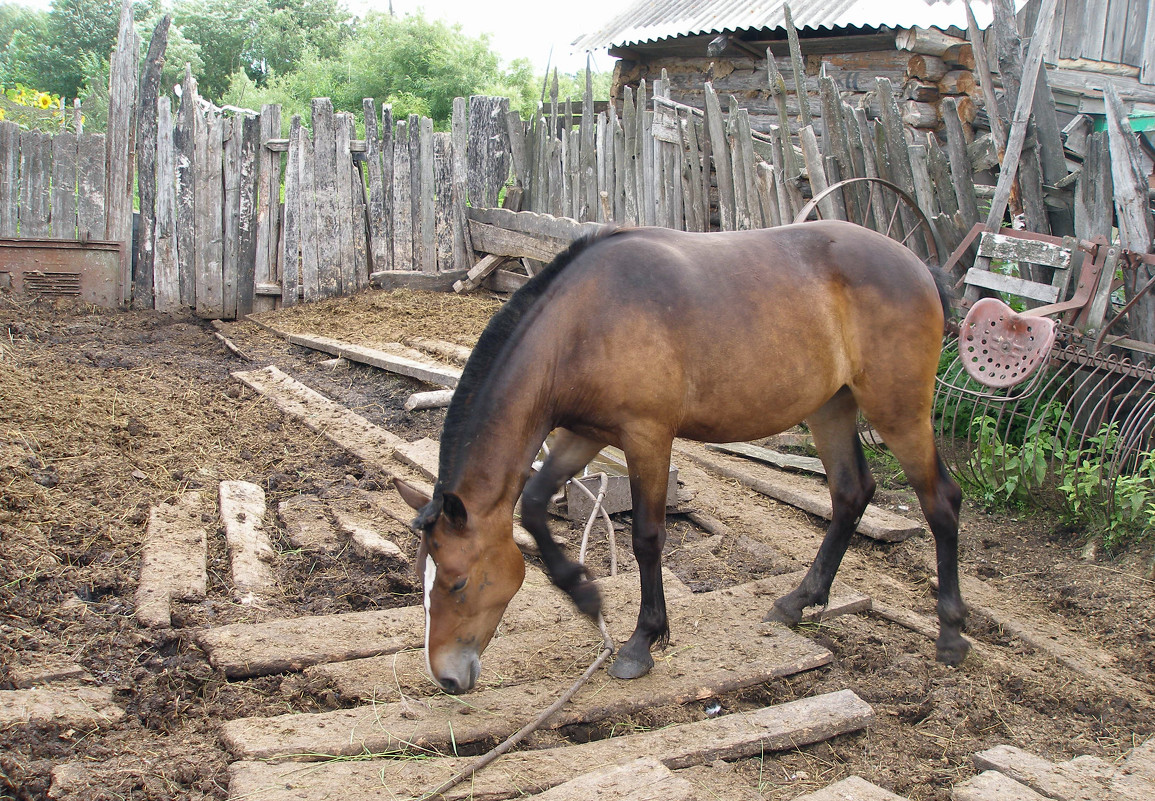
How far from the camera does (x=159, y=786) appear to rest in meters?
2.41

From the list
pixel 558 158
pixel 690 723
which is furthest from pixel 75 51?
pixel 690 723

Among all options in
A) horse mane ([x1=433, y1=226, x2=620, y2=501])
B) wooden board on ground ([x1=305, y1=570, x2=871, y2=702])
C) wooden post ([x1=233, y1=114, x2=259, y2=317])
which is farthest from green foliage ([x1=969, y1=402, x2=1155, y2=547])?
wooden post ([x1=233, y1=114, x2=259, y2=317])

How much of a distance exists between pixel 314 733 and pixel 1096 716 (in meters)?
2.74

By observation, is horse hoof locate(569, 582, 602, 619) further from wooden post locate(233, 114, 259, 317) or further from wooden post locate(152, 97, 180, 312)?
wooden post locate(152, 97, 180, 312)

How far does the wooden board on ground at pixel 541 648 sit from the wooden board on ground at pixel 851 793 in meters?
1.05

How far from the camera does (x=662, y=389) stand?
10.8 feet

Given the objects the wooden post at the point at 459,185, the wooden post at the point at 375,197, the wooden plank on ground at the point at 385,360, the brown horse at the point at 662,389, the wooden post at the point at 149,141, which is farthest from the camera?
the wooden post at the point at 459,185

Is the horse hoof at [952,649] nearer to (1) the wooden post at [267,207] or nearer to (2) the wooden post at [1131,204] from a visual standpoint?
(2) the wooden post at [1131,204]

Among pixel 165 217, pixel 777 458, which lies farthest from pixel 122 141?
pixel 777 458

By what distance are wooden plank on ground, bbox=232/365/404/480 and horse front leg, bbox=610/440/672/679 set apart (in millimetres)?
2439

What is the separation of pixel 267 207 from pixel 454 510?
7.93m

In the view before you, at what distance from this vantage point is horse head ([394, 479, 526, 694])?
2.83 m

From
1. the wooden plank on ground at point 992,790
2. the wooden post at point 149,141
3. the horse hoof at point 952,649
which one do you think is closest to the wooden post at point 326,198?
the wooden post at point 149,141

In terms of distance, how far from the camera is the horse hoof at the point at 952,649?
3.55 metres
